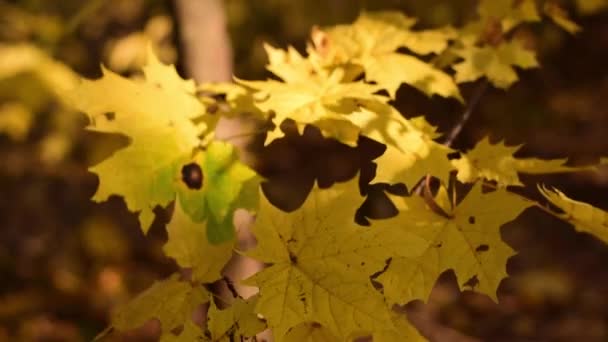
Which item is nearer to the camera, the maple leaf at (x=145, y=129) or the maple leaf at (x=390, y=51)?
the maple leaf at (x=145, y=129)

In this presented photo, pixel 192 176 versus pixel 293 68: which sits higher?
pixel 293 68

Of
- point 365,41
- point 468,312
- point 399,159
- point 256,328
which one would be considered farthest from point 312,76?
point 468,312

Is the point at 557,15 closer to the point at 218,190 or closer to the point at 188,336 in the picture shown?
the point at 218,190

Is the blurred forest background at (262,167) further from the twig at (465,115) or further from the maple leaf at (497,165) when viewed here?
the maple leaf at (497,165)

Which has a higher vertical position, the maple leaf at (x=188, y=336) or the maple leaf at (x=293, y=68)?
the maple leaf at (x=293, y=68)

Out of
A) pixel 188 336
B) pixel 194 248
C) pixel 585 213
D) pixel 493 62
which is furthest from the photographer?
pixel 493 62

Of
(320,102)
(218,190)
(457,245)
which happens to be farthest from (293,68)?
(457,245)

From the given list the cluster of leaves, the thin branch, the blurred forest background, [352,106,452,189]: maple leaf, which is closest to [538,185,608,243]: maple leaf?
the cluster of leaves

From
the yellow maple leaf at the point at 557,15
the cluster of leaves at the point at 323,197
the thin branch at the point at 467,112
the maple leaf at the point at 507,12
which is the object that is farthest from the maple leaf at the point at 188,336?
the yellow maple leaf at the point at 557,15
